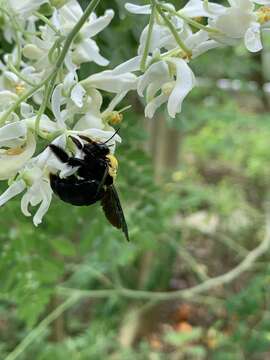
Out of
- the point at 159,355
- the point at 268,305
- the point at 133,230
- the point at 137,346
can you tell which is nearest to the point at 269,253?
the point at 268,305

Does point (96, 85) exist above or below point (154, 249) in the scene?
above

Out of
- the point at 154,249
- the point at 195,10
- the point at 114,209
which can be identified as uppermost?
the point at 195,10

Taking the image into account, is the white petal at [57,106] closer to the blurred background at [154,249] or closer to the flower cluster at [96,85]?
the flower cluster at [96,85]

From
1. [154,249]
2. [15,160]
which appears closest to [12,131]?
[15,160]

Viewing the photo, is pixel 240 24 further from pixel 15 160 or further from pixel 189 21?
pixel 15 160

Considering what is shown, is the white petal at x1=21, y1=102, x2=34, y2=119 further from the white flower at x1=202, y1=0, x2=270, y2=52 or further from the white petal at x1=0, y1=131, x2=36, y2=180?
the white flower at x1=202, y1=0, x2=270, y2=52

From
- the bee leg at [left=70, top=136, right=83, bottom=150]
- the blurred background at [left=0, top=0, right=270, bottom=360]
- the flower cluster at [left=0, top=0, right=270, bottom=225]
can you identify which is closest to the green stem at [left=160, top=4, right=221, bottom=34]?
the flower cluster at [left=0, top=0, right=270, bottom=225]
